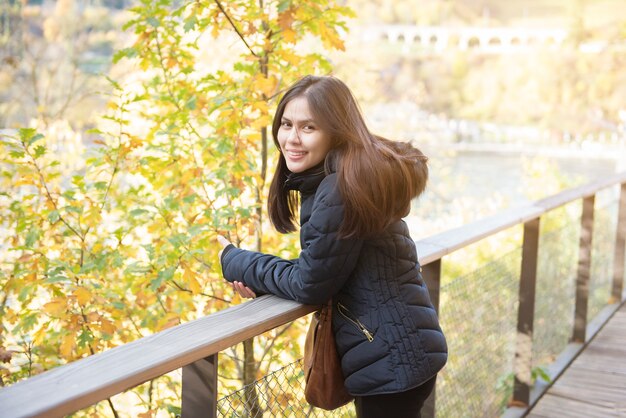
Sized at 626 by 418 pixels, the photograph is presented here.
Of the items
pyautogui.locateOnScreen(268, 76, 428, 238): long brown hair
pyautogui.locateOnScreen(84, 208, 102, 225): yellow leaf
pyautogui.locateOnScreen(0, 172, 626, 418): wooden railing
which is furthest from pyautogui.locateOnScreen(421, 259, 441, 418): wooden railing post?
pyautogui.locateOnScreen(84, 208, 102, 225): yellow leaf

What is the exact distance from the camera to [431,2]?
5219 centimetres

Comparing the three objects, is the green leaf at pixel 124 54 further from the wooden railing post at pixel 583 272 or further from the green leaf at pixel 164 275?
the wooden railing post at pixel 583 272

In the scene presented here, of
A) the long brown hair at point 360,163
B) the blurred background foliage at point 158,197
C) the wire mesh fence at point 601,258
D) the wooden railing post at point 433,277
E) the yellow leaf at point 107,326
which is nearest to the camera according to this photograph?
the long brown hair at point 360,163

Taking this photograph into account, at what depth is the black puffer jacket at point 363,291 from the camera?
1360 mm

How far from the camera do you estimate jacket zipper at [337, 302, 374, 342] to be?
1.39 meters

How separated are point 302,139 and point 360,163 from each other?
0.59 feet

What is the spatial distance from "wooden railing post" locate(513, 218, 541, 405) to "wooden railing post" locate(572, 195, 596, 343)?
32.1 inches

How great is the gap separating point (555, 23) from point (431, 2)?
375 inches

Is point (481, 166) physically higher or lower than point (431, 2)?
lower

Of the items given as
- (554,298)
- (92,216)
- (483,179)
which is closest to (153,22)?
(92,216)

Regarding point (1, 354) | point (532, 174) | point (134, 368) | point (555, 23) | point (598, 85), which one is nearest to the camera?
point (134, 368)

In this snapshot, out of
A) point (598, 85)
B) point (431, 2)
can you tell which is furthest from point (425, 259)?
point (431, 2)

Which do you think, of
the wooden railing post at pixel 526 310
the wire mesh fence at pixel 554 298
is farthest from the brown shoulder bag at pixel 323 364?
the wire mesh fence at pixel 554 298

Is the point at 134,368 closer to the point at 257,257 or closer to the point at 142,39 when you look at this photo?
the point at 257,257
